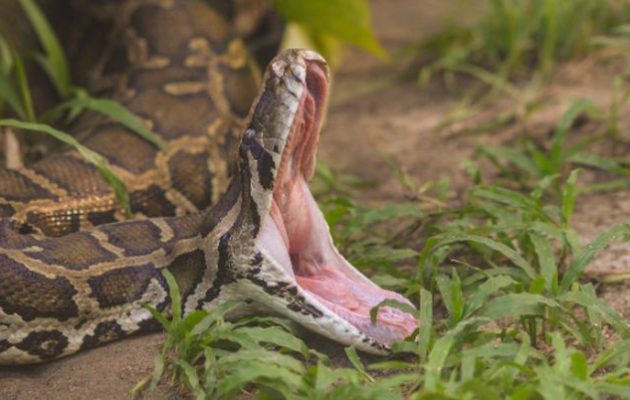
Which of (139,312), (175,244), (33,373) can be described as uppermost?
(175,244)

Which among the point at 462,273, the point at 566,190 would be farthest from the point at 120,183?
the point at 566,190

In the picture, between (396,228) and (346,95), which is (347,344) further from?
(346,95)

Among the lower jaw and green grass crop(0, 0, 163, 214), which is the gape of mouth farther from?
green grass crop(0, 0, 163, 214)

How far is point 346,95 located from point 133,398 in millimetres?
3568

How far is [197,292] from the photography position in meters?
3.80

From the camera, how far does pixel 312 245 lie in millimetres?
3871

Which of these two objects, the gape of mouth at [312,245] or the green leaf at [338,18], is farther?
the green leaf at [338,18]

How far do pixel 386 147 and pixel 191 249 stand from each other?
217 cm

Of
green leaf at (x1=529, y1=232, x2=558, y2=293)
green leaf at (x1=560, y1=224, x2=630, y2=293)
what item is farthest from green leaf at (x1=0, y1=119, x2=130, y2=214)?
green leaf at (x1=560, y1=224, x2=630, y2=293)

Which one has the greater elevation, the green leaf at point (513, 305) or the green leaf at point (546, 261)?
the green leaf at point (546, 261)

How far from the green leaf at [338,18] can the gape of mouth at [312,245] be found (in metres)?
2.17

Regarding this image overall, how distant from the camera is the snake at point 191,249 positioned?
3.59 meters

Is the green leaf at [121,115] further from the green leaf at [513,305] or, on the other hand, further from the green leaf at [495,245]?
the green leaf at [513,305]

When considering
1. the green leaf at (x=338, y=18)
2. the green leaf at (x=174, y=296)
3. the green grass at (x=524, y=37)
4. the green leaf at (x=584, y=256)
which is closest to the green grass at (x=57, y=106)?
the green leaf at (x=174, y=296)
